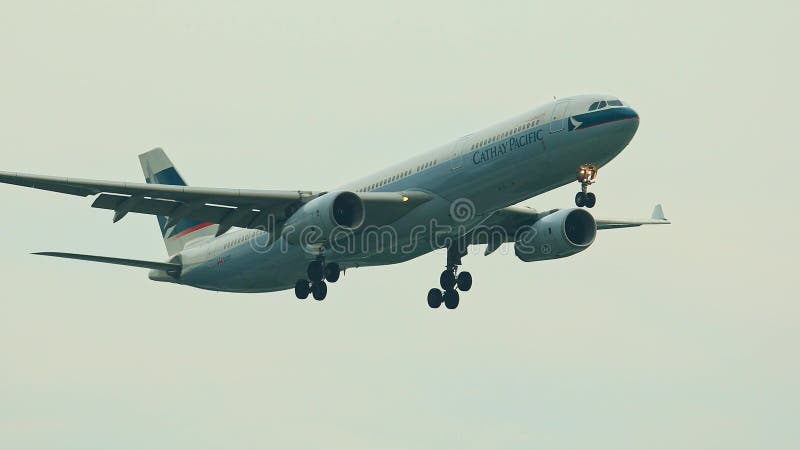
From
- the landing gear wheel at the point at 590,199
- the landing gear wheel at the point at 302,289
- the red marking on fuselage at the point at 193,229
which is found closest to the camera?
the landing gear wheel at the point at 590,199

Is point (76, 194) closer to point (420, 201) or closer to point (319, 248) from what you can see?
point (319, 248)

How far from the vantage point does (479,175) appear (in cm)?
4384

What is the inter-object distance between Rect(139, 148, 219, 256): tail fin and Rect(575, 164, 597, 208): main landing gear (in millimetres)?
19045

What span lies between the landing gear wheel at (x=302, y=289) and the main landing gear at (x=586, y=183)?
453 inches

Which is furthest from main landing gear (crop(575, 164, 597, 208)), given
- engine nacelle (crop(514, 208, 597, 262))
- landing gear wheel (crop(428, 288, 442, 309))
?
landing gear wheel (crop(428, 288, 442, 309))

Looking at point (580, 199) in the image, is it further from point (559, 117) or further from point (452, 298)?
point (452, 298)

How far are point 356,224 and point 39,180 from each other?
33.9 ft

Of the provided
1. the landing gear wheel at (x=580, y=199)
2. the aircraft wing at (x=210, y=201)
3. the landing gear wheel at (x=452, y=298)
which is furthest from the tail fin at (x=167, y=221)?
the landing gear wheel at (x=580, y=199)

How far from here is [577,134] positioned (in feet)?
139

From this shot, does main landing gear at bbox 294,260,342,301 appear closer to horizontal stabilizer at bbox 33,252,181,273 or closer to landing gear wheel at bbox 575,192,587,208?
horizontal stabilizer at bbox 33,252,181,273

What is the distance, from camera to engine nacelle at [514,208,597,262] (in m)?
49.6

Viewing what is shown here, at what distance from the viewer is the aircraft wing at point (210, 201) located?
144ft

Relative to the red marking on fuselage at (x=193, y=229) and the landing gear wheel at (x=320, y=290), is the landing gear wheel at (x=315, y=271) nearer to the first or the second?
the landing gear wheel at (x=320, y=290)

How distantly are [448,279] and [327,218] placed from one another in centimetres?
873
